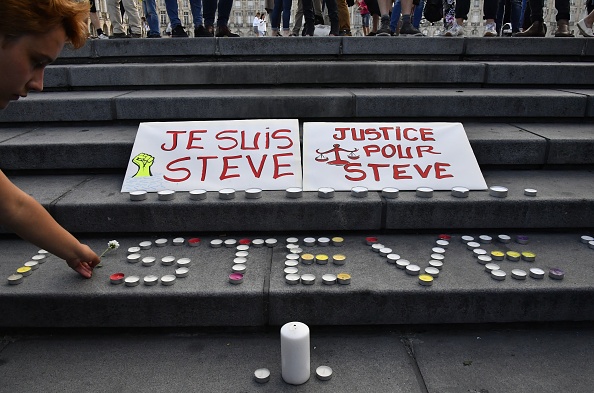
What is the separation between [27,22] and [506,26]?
27.1 feet

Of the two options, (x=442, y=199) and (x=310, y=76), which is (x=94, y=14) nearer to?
(x=310, y=76)

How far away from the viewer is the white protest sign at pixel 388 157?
3.08m

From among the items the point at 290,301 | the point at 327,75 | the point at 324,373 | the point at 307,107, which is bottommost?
the point at 324,373

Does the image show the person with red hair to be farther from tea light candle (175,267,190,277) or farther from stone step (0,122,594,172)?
stone step (0,122,594,172)

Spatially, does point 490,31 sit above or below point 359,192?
above

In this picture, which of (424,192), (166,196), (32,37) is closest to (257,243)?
(166,196)

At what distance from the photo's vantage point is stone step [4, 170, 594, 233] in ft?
9.28

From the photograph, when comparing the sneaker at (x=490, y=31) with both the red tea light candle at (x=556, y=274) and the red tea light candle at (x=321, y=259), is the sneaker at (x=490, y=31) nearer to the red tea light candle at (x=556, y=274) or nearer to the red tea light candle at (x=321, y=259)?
the red tea light candle at (x=556, y=274)

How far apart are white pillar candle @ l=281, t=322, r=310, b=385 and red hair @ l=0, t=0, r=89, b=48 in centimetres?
136

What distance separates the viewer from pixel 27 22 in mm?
1207

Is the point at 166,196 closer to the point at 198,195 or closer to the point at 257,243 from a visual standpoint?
the point at 198,195

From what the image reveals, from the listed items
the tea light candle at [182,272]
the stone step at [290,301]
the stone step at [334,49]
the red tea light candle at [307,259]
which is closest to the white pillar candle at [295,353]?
the stone step at [290,301]

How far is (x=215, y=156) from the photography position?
3256 millimetres

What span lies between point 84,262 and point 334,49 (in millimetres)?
4041
